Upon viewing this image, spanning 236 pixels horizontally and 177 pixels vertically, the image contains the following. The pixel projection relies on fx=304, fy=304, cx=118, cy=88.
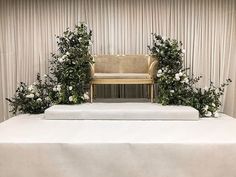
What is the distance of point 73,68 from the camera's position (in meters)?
5.12

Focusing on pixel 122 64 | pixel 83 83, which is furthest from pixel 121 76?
pixel 83 83

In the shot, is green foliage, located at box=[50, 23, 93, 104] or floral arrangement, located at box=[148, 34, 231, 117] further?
green foliage, located at box=[50, 23, 93, 104]

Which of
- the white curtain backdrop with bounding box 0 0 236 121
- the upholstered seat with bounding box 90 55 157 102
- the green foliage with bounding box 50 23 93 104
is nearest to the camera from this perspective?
the green foliage with bounding box 50 23 93 104

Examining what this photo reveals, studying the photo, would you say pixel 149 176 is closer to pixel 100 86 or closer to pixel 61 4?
pixel 100 86

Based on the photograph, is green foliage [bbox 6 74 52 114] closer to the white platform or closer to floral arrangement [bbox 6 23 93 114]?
floral arrangement [bbox 6 23 93 114]

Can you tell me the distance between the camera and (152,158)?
340cm

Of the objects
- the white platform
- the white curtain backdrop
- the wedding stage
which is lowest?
the wedding stage

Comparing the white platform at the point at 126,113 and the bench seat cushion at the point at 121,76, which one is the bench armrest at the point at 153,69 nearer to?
the bench seat cushion at the point at 121,76

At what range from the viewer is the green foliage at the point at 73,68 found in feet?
16.7

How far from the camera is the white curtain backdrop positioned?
5566 millimetres

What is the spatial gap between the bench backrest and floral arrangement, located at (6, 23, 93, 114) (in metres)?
0.29

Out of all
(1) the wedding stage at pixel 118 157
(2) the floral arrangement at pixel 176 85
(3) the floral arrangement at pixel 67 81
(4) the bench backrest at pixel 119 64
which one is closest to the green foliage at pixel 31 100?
(3) the floral arrangement at pixel 67 81

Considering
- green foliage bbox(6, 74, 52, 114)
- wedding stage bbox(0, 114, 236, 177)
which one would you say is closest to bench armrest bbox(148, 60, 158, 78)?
green foliage bbox(6, 74, 52, 114)

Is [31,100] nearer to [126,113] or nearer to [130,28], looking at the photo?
[126,113]
